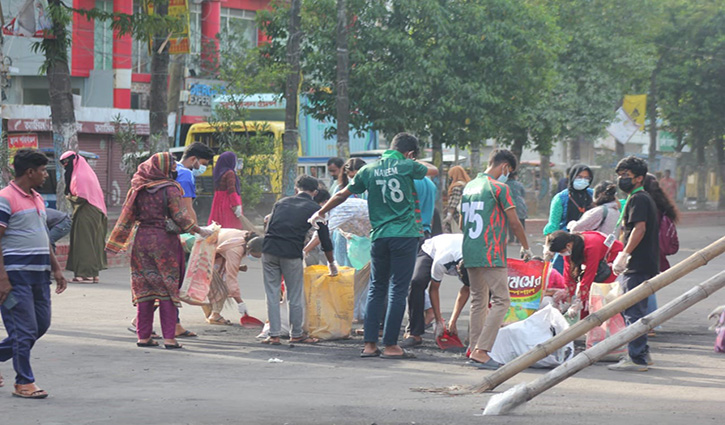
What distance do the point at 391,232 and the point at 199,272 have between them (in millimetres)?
2242

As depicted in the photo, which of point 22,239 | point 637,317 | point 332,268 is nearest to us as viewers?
point 22,239

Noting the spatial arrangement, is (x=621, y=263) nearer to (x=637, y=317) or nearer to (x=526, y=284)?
(x=637, y=317)

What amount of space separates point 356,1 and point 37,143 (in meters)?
12.4

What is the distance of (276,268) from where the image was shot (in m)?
9.55

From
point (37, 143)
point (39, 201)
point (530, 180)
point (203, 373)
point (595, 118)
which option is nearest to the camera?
point (39, 201)

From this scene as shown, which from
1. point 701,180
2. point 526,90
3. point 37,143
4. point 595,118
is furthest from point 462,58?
point 701,180

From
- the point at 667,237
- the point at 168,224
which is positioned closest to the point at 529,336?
the point at 667,237

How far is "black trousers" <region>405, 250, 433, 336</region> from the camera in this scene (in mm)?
9656

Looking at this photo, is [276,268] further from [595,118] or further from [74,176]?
[595,118]

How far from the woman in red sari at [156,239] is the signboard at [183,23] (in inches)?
296

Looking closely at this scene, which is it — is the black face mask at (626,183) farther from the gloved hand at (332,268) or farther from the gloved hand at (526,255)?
the gloved hand at (332,268)

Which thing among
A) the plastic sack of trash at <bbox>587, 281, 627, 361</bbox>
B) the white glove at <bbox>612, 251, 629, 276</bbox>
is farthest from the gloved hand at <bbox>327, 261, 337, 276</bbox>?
the white glove at <bbox>612, 251, 629, 276</bbox>

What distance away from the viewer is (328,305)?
9844 millimetres

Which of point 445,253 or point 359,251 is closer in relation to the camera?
point 445,253
